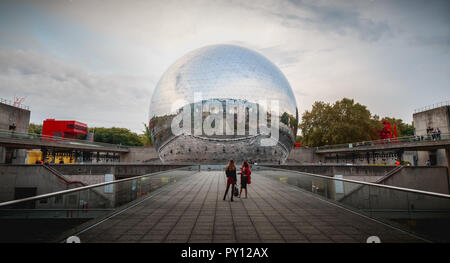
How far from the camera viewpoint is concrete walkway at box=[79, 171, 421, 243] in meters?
4.11

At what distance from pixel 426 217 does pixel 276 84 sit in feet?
60.2

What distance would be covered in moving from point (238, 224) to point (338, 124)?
4155cm

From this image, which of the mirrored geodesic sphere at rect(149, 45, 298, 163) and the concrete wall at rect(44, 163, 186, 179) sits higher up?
the mirrored geodesic sphere at rect(149, 45, 298, 163)

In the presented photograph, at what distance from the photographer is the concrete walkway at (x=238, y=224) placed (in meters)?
4.11

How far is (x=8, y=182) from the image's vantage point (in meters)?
16.5

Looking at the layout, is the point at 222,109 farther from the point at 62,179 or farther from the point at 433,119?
the point at 433,119

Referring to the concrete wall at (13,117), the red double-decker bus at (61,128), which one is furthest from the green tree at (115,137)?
the concrete wall at (13,117)

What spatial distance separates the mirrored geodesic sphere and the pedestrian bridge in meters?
12.1

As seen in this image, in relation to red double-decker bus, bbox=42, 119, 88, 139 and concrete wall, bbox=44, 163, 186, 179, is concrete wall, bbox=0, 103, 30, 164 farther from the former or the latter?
red double-decker bus, bbox=42, 119, 88, 139

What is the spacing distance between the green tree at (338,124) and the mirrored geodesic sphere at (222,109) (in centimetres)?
2302

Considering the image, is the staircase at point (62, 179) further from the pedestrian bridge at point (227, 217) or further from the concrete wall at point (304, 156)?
the concrete wall at point (304, 156)

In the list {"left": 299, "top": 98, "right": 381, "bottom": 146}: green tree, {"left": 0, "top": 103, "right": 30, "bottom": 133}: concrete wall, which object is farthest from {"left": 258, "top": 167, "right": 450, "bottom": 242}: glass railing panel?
{"left": 299, "top": 98, "right": 381, "bottom": 146}: green tree
